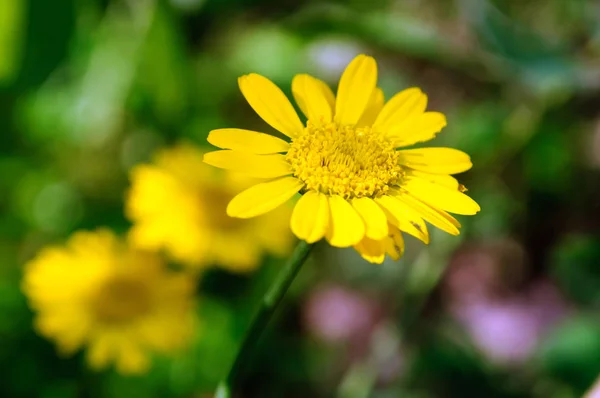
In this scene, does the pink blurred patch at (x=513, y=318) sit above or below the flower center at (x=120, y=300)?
above

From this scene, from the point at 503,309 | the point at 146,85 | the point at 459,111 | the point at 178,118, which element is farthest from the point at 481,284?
the point at 146,85

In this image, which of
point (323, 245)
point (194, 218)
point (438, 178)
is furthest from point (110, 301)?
point (438, 178)

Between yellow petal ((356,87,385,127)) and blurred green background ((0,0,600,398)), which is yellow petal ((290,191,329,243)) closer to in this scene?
yellow petal ((356,87,385,127))

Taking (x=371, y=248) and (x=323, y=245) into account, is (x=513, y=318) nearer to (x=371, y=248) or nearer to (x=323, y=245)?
(x=323, y=245)

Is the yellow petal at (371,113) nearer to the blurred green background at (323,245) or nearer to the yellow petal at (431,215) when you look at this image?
the yellow petal at (431,215)

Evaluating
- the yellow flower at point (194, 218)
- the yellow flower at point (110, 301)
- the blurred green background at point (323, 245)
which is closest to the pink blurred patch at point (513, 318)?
the blurred green background at point (323, 245)
